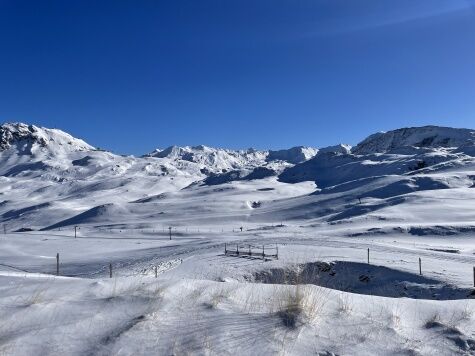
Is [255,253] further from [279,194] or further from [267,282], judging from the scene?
[279,194]

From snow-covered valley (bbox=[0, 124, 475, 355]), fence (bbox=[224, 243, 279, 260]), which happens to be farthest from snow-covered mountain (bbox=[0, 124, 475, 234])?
fence (bbox=[224, 243, 279, 260])

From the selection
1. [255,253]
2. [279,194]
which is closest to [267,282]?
[255,253]

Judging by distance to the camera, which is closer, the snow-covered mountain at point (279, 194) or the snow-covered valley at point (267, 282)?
the snow-covered valley at point (267, 282)

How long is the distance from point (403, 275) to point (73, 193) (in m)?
175

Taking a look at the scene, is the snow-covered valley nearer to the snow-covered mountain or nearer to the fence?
the fence

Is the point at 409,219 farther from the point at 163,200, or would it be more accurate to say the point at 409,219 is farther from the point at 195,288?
the point at 163,200

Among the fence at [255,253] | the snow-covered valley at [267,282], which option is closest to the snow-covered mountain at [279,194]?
the snow-covered valley at [267,282]

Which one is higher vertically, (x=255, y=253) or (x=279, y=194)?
(x=279, y=194)

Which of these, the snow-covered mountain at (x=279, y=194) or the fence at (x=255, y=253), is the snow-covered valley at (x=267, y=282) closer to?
the fence at (x=255, y=253)

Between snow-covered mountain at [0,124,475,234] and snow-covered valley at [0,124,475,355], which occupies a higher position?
snow-covered mountain at [0,124,475,234]

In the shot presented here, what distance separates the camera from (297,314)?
5.17 meters

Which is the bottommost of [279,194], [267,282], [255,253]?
[267,282]

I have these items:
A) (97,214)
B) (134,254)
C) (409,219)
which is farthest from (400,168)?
(134,254)

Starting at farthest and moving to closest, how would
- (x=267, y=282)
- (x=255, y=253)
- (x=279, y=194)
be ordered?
(x=279, y=194) < (x=255, y=253) < (x=267, y=282)
